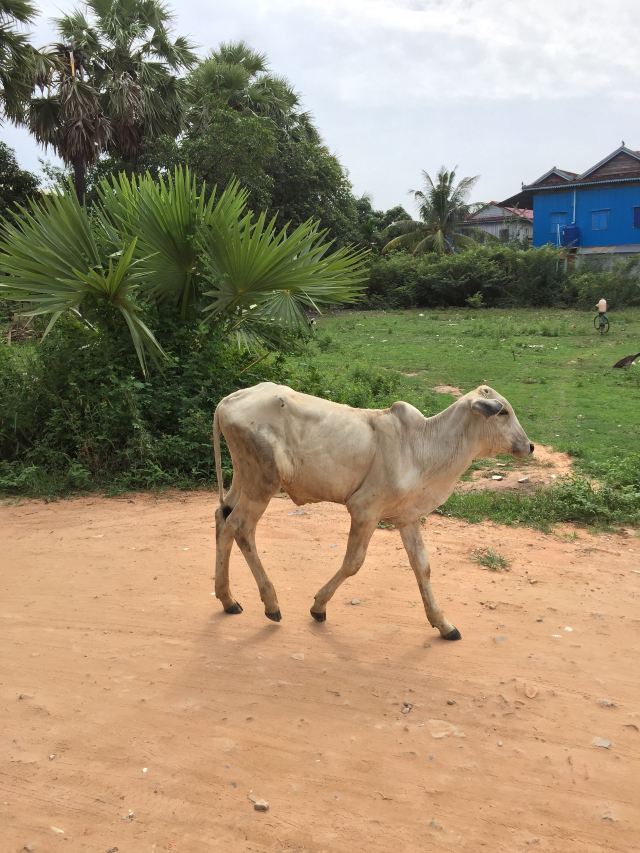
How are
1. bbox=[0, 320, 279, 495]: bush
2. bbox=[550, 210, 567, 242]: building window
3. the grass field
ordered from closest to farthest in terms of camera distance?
1. bbox=[0, 320, 279, 495]: bush
2. the grass field
3. bbox=[550, 210, 567, 242]: building window

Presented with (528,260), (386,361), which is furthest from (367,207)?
(386,361)

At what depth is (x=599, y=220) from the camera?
33031 millimetres

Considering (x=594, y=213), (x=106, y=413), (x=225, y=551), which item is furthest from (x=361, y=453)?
(x=594, y=213)

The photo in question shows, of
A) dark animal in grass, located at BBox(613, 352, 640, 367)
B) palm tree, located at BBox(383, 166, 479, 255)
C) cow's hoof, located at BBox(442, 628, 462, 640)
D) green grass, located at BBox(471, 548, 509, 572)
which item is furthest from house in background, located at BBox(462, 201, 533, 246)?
cow's hoof, located at BBox(442, 628, 462, 640)

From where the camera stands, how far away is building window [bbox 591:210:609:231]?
108ft

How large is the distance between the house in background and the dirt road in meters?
36.5

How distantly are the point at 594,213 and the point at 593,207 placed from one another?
257 mm

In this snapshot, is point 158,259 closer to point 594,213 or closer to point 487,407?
point 487,407

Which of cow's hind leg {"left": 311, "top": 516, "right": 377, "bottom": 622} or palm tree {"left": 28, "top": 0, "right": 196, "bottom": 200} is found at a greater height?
palm tree {"left": 28, "top": 0, "right": 196, "bottom": 200}

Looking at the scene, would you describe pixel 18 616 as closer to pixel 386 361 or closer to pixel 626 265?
pixel 386 361

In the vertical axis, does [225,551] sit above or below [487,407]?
below

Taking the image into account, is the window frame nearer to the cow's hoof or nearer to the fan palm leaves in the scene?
the fan palm leaves

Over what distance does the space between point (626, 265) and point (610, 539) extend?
83.5ft

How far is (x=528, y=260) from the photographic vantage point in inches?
1161
